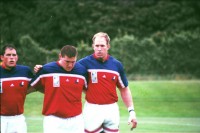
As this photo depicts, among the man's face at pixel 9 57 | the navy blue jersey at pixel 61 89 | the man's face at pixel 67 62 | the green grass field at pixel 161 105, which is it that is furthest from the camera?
the green grass field at pixel 161 105

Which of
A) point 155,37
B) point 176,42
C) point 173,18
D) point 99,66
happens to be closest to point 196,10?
point 173,18

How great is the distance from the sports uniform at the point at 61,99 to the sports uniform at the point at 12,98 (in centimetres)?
43

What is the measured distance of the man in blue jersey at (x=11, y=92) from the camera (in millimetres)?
9469

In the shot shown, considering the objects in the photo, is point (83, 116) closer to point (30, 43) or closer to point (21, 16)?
point (30, 43)

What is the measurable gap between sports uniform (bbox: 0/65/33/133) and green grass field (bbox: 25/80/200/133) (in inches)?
399

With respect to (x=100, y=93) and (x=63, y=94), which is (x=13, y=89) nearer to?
(x=63, y=94)

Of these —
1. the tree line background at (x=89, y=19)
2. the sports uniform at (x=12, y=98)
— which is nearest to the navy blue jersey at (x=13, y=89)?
the sports uniform at (x=12, y=98)

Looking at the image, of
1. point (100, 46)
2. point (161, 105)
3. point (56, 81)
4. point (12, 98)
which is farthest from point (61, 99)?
point (161, 105)

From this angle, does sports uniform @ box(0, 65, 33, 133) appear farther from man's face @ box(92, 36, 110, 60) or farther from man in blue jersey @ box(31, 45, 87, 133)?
man's face @ box(92, 36, 110, 60)

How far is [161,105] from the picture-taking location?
29.3 m

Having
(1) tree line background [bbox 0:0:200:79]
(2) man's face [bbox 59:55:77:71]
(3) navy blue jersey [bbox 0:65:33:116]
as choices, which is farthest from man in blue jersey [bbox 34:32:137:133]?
(1) tree line background [bbox 0:0:200:79]

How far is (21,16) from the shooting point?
5431 centimetres

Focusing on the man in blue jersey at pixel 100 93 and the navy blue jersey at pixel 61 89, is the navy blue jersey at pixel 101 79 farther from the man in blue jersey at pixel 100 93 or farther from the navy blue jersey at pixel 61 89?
the navy blue jersey at pixel 61 89

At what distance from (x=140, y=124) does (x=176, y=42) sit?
2065 cm
